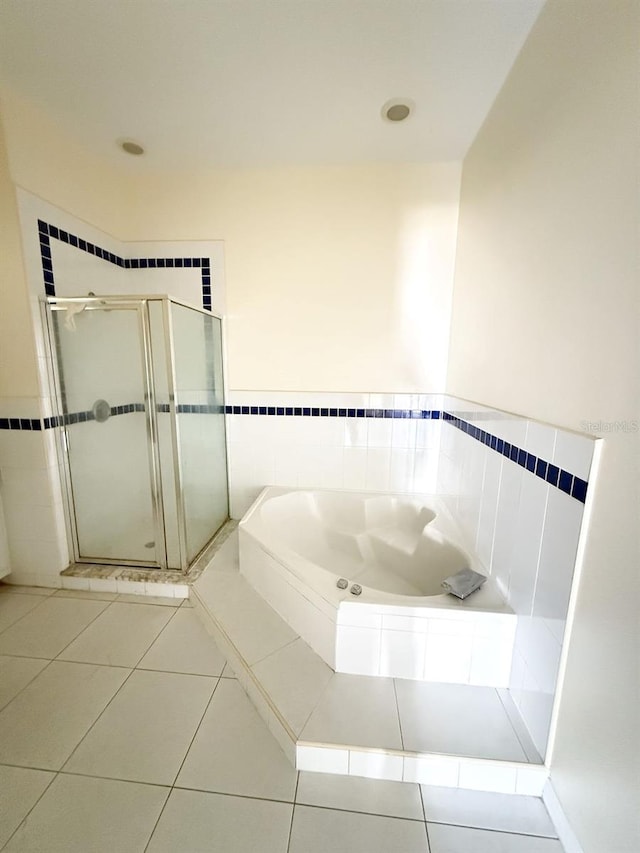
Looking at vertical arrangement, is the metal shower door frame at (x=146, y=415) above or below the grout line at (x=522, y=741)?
above

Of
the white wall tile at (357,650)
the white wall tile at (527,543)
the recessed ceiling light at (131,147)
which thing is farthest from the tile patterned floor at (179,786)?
the recessed ceiling light at (131,147)

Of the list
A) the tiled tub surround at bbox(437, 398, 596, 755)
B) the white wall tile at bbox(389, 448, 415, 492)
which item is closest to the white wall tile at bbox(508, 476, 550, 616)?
the tiled tub surround at bbox(437, 398, 596, 755)

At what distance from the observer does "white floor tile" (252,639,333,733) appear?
1.08 m

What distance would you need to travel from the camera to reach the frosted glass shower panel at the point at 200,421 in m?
A: 1.79

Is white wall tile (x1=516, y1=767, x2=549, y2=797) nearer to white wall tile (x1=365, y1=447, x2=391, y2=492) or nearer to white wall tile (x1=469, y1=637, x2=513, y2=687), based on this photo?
white wall tile (x1=469, y1=637, x2=513, y2=687)

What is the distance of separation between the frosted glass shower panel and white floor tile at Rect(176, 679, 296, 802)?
0.88 metres

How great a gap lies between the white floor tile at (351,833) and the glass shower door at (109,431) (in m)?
1.30

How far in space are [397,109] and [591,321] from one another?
1.40 metres

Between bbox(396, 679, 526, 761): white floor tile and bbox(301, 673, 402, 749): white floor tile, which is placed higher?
bbox(301, 673, 402, 749): white floor tile

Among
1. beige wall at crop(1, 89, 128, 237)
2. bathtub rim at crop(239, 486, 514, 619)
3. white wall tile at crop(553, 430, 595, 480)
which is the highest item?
beige wall at crop(1, 89, 128, 237)

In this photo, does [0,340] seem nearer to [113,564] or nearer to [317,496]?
[113,564]

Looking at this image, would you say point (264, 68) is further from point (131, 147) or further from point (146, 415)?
point (146, 415)

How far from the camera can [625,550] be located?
713mm

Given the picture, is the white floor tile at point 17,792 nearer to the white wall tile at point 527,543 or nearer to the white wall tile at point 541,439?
the white wall tile at point 527,543
